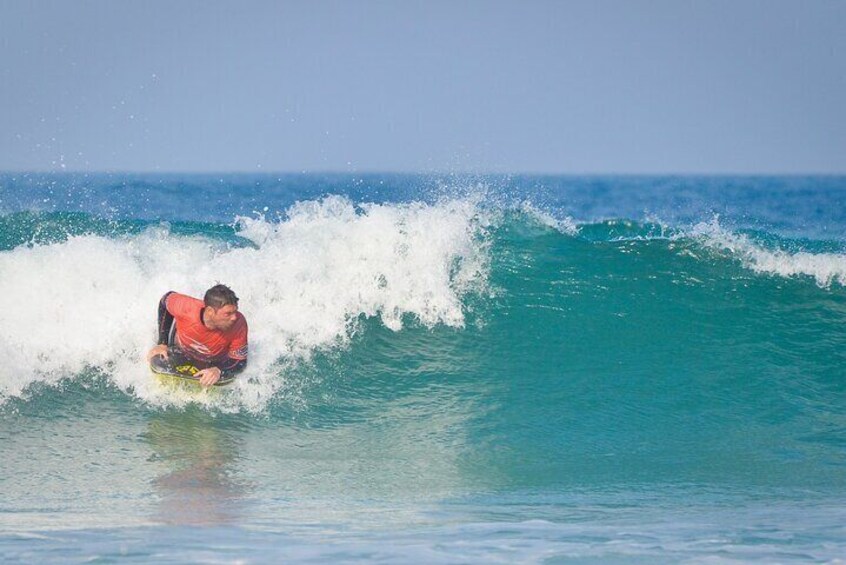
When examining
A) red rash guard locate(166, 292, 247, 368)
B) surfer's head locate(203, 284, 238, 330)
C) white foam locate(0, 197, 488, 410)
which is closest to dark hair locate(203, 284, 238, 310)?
surfer's head locate(203, 284, 238, 330)

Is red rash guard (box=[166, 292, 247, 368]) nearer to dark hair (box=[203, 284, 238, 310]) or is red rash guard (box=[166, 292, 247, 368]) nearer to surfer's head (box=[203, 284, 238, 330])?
surfer's head (box=[203, 284, 238, 330])

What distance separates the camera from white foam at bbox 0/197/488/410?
954 cm

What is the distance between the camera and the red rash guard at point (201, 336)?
814 cm

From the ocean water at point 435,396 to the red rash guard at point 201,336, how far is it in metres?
0.62

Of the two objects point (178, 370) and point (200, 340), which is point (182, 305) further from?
point (178, 370)

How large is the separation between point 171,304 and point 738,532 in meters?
4.64

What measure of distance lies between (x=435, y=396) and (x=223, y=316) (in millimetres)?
2503

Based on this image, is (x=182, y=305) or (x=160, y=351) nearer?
(x=182, y=305)

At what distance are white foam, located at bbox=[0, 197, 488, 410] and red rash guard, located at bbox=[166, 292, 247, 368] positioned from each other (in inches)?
28.6

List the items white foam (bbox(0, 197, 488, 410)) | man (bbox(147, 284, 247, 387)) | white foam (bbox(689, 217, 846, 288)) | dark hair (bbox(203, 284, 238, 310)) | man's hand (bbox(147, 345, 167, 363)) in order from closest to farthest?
dark hair (bbox(203, 284, 238, 310)), man (bbox(147, 284, 247, 387)), man's hand (bbox(147, 345, 167, 363)), white foam (bbox(0, 197, 488, 410)), white foam (bbox(689, 217, 846, 288))

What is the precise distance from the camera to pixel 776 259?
1293 centimetres

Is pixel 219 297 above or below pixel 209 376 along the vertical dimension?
above

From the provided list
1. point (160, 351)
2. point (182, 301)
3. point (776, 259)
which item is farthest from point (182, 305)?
point (776, 259)

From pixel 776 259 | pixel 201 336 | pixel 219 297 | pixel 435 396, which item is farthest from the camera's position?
pixel 776 259
